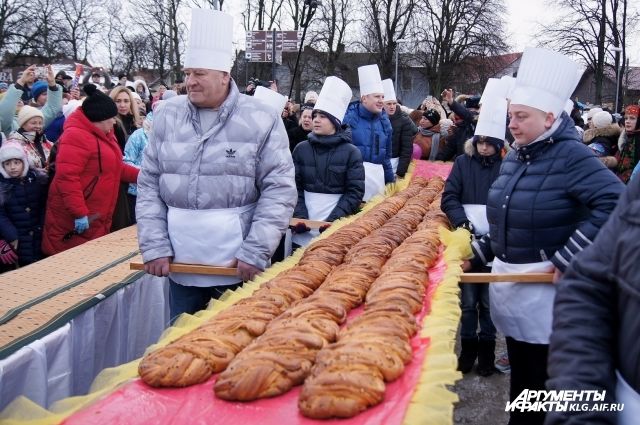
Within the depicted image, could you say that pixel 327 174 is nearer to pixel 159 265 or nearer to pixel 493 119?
pixel 493 119

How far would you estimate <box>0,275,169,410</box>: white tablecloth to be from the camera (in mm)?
2939

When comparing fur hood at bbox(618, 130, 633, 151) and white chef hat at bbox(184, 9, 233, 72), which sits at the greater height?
white chef hat at bbox(184, 9, 233, 72)

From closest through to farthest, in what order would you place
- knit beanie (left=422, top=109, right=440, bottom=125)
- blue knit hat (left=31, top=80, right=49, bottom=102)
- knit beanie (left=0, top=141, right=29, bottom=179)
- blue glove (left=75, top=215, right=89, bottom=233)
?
knit beanie (left=0, top=141, right=29, bottom=179)
blue glove (left=75, top=215, right=89, bottom=233)
blue knit hat (left=31, top=80, right=49, bottom=102)
knit beanie (left=422, top=109, right=440, bottom=125)

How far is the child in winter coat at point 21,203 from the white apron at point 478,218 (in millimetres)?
3592

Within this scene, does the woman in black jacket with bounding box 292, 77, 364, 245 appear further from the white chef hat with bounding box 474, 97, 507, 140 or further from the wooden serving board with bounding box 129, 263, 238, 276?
the wooden serving board with bounding box 129, 263, 238, 276

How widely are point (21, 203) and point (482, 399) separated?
4035 millimetres

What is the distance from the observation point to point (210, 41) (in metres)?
3.53

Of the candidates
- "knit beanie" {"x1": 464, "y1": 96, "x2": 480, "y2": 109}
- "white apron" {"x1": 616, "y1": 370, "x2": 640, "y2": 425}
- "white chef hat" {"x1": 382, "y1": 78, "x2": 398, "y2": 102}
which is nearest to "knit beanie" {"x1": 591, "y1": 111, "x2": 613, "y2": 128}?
"knit beanie" {"x1": 464, "y1": 96, "x2": 480, "y2": 109}

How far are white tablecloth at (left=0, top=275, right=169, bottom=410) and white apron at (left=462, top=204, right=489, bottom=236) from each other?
2.43m

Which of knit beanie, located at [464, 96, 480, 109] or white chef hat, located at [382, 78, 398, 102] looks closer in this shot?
white chef hat, located at [382, 78, 398, 102]

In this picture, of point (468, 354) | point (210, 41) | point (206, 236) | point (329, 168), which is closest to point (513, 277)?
point (206, 236)

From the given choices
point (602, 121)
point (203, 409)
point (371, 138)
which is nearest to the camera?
point (203, 409)

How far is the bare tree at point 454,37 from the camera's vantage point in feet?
145

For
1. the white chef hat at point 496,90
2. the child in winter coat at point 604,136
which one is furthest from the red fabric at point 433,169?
the white chef hat at point 496,90
